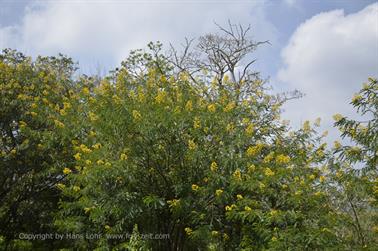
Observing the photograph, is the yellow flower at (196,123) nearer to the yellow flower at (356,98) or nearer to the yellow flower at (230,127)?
the yellow flower at (230,127)

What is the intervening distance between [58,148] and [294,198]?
445 cm

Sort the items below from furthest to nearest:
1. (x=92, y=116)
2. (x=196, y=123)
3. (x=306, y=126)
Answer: (x=306, y=126) → (x=92, y=116) → (x=196, y=123)

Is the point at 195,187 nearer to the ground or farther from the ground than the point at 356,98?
nearer to the ground

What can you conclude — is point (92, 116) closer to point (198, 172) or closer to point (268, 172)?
point (198, 172)

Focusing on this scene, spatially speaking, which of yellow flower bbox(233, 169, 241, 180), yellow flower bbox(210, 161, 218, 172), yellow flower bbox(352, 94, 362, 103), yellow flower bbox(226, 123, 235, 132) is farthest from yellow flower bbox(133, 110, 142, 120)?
yellow flower bbox(352, 94, 362, 103)

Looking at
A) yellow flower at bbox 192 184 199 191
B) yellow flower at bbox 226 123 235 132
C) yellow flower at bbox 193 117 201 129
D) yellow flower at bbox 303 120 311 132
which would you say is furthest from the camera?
yellow flower at bbox 303 120 311 132

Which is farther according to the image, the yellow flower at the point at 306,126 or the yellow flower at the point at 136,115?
the yellow flower at the point at 306,126

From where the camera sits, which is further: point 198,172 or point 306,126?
point 306,126

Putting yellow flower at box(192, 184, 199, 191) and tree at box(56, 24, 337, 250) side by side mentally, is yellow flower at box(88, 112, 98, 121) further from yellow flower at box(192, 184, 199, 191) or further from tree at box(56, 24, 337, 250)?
yellow flower at box(192, 184, 199, 191)

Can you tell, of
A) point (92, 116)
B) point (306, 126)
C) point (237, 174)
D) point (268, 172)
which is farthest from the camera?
point (306, 126)

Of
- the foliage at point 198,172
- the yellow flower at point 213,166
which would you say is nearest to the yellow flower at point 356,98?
the foliage at point 198,172

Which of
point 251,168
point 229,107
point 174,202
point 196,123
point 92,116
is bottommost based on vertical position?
point 174,202

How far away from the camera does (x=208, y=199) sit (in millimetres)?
A: 6004

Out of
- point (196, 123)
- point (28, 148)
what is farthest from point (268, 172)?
point (28, 148)
